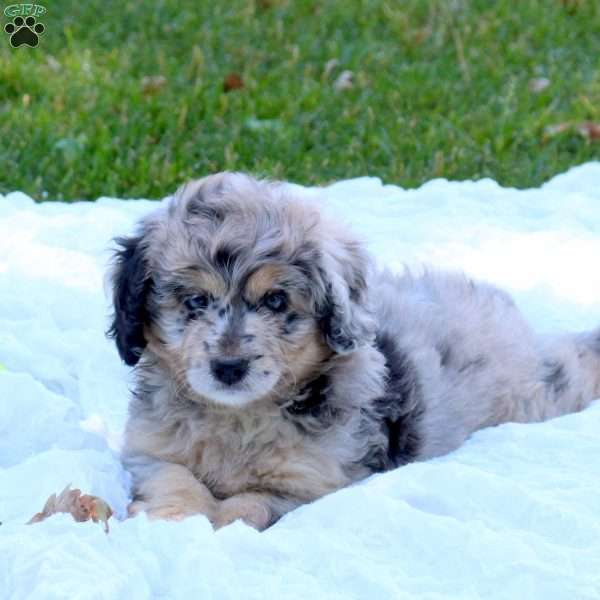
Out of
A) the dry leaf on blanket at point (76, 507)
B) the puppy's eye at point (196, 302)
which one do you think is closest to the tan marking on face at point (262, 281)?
the puppy's eye at point (196, 302)

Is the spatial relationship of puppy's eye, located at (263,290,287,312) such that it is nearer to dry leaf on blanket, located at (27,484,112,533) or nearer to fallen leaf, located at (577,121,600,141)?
dry leaf on blanket, located at (27,484,112,533)

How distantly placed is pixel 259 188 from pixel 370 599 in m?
1.32

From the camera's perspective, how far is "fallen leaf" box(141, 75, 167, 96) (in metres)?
7.66

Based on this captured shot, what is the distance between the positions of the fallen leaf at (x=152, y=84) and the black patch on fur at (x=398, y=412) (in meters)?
3.89

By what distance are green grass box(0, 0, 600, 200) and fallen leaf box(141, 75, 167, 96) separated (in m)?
0.02

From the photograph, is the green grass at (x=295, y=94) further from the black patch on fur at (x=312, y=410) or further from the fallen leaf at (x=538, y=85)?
the black patch on fur at (x=312, y=410)

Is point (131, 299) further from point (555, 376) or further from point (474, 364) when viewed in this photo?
point (555, 376)

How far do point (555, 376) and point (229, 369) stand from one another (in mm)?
1549

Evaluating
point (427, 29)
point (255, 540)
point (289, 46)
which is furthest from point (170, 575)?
point (427, 29)

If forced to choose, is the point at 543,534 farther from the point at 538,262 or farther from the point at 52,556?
the point at 538,262

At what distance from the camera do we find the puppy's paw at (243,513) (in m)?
3.59

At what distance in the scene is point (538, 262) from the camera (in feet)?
19.0

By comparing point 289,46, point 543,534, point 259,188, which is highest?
point 259,188

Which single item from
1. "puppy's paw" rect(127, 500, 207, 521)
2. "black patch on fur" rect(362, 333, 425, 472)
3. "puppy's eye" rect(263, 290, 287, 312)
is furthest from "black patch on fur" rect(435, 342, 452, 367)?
"puppy's paw" rect(127, 500, 207, 521)
